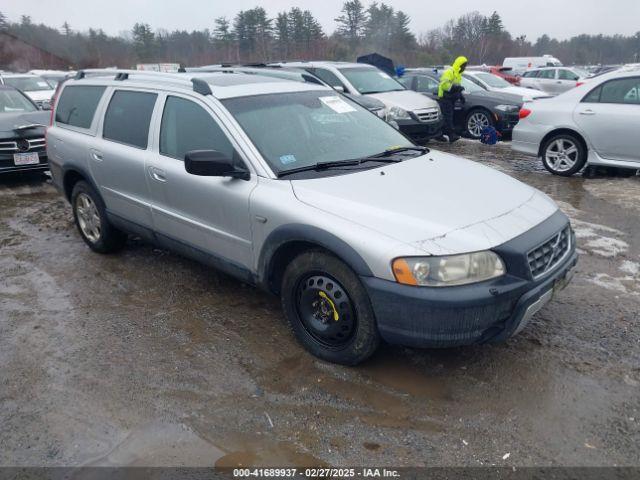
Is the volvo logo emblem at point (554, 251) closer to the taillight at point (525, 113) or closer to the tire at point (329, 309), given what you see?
the tire at point (329, 309)

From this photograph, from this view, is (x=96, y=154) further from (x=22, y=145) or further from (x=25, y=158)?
(x=22, y=145)

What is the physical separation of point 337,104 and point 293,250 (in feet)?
5.15

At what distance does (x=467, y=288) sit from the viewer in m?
2.77

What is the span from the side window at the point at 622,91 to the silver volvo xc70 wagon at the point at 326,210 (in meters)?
4.73

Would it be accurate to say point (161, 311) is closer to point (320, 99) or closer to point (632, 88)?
point (320, 99)

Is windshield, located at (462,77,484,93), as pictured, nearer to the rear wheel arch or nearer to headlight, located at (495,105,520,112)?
headlight, located at (495,105,520,112)

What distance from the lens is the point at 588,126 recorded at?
7.56m

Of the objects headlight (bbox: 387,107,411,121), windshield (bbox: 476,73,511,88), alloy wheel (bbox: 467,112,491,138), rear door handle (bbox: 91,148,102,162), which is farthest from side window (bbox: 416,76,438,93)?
rear door handle (bbox: 91,148,102,162)

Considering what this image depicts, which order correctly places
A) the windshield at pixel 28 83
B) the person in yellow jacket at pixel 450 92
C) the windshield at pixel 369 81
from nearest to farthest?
1. the windshield at pixel 369 81
2. the person in yellow jacket at pixel 450 92
3. the windshield at pixel 28 83

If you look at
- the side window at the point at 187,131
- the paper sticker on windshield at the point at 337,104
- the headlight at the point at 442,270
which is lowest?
the headlight at the point at 442,270

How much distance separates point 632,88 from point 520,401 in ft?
20.1

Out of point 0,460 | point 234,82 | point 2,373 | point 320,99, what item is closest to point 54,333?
point 2,373

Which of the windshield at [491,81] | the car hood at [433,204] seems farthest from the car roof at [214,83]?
the windshield at [491,81]

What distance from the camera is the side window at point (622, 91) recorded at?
7223mm
